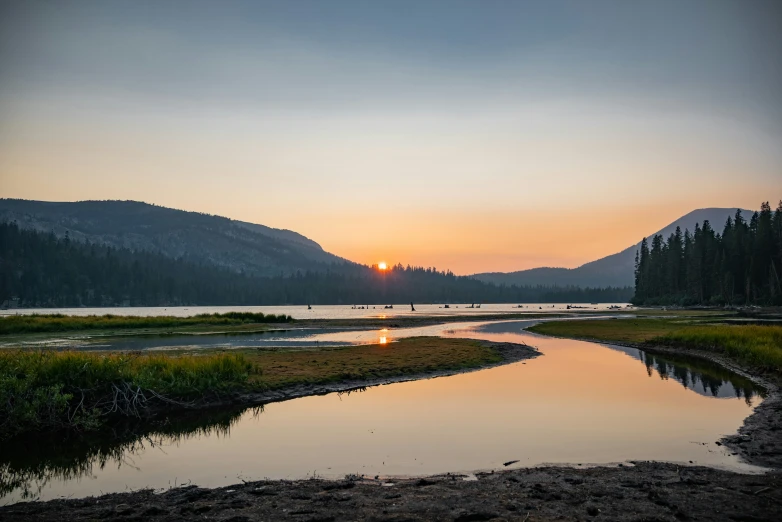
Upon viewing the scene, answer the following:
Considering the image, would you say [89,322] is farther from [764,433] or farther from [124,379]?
[764,433]


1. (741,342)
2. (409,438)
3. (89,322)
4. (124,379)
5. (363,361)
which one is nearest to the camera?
(409,438)

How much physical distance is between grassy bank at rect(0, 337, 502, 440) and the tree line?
11243cm

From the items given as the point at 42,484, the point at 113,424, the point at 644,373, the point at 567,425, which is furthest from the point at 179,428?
the point at 644,373

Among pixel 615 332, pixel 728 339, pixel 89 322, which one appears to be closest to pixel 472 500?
pixel 728 339

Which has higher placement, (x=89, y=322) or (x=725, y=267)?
(x=725, y=267)

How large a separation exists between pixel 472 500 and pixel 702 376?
27224mm

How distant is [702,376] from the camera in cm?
3191

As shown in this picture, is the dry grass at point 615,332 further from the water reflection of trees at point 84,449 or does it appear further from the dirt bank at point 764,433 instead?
the water reflection of trees at point 84,449

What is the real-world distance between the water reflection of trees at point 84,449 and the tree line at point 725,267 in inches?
4899

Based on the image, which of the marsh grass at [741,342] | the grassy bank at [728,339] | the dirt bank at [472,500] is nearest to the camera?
the dirt bank at [472,500]

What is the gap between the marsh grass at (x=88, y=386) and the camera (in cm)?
1898

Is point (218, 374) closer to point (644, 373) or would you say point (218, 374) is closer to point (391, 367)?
point (391, 367)

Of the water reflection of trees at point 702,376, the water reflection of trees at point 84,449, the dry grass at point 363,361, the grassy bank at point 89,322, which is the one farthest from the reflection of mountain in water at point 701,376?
the grassy bank at point 89,322

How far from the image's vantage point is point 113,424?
20.8 meters
